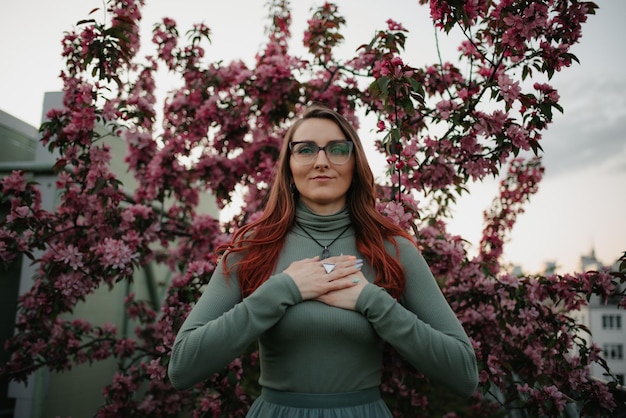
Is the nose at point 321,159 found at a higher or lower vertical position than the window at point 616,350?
higher

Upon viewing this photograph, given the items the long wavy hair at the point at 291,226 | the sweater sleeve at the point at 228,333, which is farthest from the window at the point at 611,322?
the sweater sleeve at the point at 228,333

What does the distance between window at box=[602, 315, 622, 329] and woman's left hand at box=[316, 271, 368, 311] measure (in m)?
29.8

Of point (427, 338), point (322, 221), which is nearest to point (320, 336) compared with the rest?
point (427, 338)

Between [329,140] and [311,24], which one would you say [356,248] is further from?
[311,24]

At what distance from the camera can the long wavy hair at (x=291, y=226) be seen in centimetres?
156

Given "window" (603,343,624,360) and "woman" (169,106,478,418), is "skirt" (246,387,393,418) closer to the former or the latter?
"woman" (169,106,478,418)

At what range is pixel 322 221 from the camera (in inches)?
67.4

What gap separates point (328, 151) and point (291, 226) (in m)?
0.33

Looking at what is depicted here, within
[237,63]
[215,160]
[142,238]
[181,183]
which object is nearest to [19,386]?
[142,238]

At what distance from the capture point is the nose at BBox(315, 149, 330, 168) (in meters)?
1.65

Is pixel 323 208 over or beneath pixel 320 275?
over

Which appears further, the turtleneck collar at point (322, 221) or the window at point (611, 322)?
the window at point (611, 322)

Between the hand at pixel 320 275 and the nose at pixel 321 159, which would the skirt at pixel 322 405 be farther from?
the nose at pixel 321 159

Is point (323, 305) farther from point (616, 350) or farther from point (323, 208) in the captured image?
point (616, 350)
